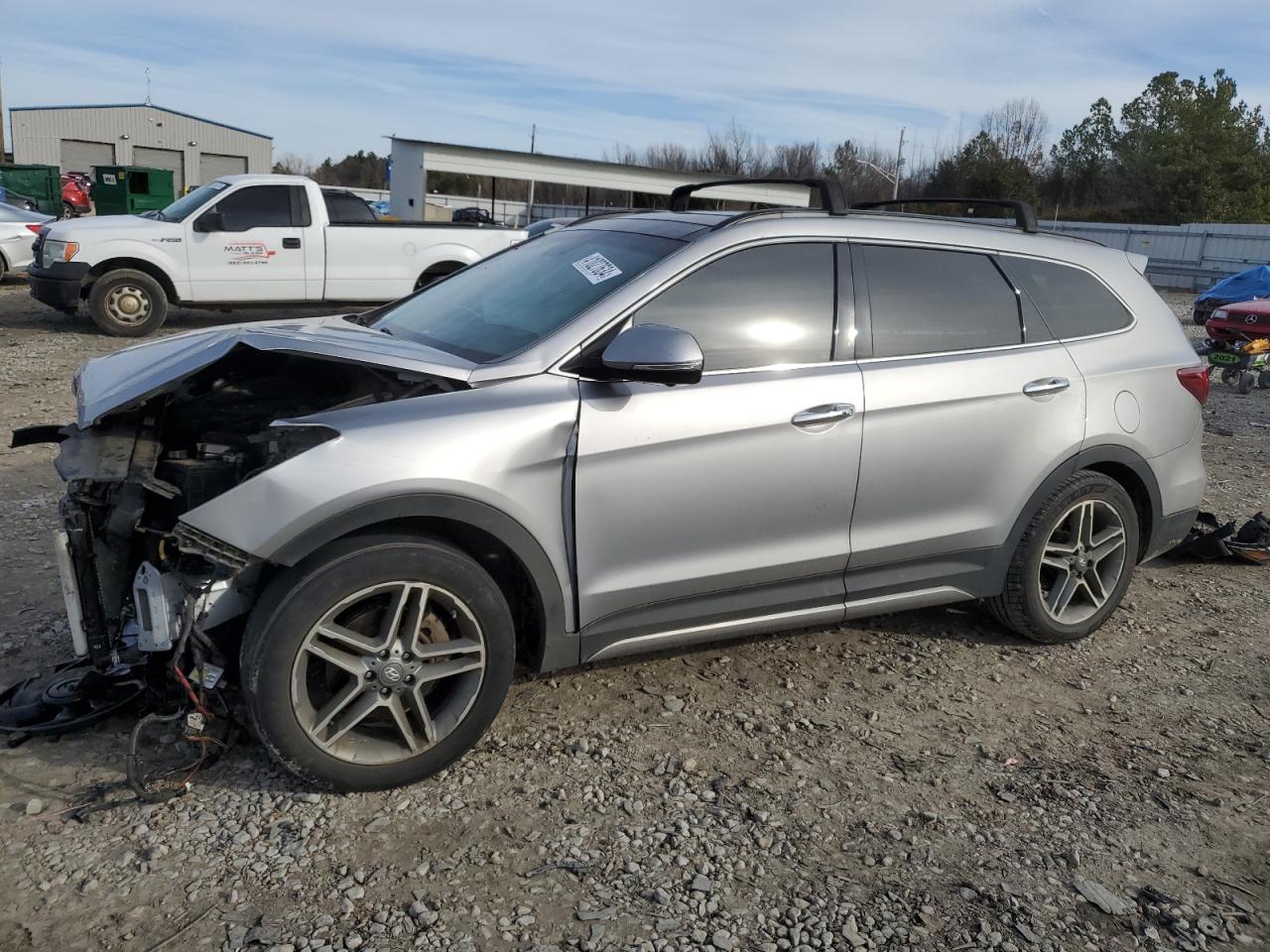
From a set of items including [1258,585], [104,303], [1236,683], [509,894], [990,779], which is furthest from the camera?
[104,303]

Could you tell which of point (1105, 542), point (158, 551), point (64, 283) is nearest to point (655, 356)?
point (158, 551)

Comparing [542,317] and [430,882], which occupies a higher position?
[542,317]

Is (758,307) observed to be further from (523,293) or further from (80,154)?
(80,154)

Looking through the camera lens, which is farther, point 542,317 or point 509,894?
point 542,317

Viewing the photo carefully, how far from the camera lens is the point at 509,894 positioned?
2.81 metres

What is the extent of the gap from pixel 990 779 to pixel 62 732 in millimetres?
3111

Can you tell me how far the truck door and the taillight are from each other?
10.2 m

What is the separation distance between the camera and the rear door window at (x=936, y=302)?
4.02 metres

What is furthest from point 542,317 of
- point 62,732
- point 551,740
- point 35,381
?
point 35,381

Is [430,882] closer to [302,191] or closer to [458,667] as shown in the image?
[458,667]

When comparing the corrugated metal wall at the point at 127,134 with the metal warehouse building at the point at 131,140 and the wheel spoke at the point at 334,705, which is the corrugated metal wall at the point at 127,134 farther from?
the wheel spoke at the point at 334,705

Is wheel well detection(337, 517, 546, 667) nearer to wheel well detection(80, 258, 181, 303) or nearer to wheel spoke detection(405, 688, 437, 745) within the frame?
wheel spoke detection(405, 688, 437, 745)

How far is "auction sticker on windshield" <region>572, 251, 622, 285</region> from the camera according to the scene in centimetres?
376

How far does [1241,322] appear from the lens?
46.3 feet
